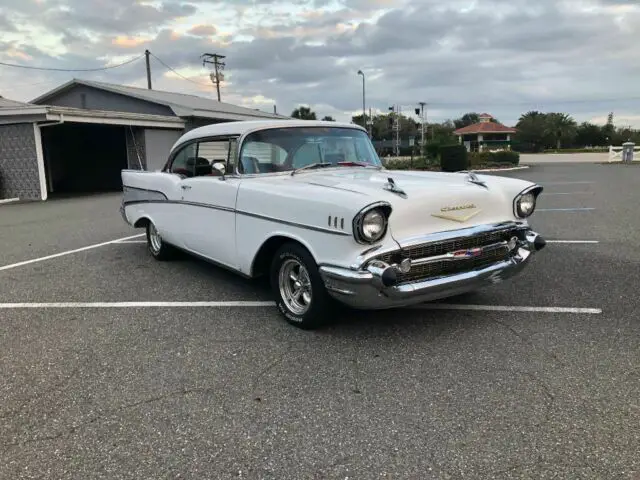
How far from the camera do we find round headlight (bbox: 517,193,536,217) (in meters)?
4.32

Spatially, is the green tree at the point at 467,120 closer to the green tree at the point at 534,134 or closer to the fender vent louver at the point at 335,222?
the green tree at the point at 534,134

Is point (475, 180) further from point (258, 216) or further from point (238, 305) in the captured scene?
point (238, 305)

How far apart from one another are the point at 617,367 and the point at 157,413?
2786 millimetres

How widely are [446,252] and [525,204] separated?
1.08 metres

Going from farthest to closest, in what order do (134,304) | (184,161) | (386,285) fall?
1. (184,161)
2. (134,304)
3. (386,285)

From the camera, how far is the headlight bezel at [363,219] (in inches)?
135

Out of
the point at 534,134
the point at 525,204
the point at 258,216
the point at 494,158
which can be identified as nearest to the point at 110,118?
the point at 258,216

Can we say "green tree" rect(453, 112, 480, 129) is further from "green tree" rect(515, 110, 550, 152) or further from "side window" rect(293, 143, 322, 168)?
"side window" rect(293, 143, 322, 168)

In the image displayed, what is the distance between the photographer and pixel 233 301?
15.9 feet

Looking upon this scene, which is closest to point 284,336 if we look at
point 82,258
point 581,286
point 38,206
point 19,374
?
point 19,374

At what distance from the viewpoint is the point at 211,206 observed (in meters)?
4.92

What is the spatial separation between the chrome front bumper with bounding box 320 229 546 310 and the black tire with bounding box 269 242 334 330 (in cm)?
16

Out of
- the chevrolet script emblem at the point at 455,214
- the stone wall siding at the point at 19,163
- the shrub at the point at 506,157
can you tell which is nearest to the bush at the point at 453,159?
the shrub at the point at 506,157

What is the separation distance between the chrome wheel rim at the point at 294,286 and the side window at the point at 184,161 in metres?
1.95
